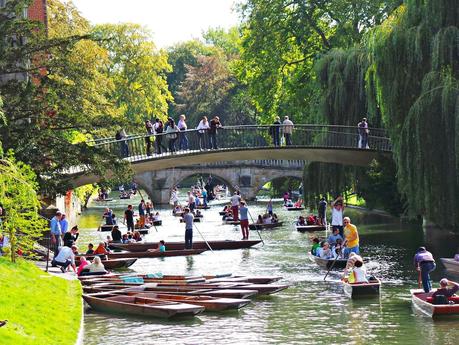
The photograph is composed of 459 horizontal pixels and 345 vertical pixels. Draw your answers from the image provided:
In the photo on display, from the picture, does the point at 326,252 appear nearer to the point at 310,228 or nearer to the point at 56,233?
the point at 56,233

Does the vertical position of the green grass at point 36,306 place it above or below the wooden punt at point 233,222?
below

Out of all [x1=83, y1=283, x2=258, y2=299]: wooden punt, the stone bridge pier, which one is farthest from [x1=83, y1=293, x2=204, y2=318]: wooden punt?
the stone bridge pier

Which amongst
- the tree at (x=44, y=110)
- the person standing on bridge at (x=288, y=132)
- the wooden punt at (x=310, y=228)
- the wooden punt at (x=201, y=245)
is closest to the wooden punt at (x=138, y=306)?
the tree at (x=44, y=110)

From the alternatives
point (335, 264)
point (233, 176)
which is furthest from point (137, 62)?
point (335, 264)

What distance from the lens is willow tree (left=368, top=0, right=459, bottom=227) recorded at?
30.1m

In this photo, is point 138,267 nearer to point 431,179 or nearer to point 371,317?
point 431,179

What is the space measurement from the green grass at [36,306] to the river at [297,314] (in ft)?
2.56

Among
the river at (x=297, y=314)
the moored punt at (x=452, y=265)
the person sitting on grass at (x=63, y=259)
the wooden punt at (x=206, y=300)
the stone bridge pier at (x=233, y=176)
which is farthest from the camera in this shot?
the stone bridge pier at (x=233, y=176)

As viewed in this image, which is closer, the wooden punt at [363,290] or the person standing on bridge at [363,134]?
the wooden punt at [363,290]

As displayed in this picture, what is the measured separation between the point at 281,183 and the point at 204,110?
47.8 feet

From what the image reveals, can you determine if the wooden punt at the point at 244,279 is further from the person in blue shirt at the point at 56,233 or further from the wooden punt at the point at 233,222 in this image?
the wooden punt at the point at 233,222

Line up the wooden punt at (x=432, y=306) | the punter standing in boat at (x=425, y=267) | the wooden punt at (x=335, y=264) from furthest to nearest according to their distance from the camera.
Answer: the wooden punt at (x=335, y=264) → the punter standing in boat at (x=425, y=267) → the wooden punt at (x=432, y=306)

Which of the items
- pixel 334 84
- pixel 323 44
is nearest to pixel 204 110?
pixel 323 44

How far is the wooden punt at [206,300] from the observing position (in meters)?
22.2
